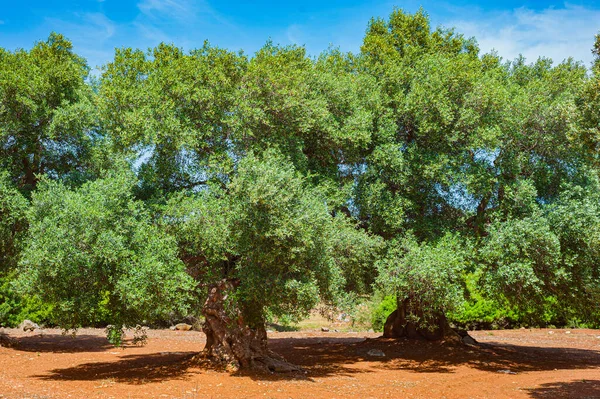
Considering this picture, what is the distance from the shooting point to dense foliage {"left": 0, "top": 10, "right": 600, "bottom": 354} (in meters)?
13.0

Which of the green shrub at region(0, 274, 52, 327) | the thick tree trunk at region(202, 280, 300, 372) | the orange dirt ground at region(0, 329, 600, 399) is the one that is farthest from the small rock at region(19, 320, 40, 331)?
the thick tree trunk at region(202, 280, 300, 372)

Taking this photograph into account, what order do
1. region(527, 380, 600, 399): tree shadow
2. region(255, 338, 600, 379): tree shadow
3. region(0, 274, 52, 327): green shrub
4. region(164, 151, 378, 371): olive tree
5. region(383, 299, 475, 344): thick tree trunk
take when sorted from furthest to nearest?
region(0, 274, 52, 327): green shrub, region(383, 299, 475, 344): thick tree trunk, region(255, 338, 600, 379): tree shadow, region(164, 151, 378, 371): olive tree, region(527, 380, 600, 399): tree shadow

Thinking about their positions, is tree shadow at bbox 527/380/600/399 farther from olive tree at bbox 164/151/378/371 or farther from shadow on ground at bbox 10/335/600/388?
olive tree at bbox 164/151/378/371

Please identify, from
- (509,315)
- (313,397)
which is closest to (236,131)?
(313,397)

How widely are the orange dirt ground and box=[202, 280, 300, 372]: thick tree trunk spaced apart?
0.60 m

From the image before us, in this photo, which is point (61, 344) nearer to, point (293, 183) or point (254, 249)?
point (254, 249)

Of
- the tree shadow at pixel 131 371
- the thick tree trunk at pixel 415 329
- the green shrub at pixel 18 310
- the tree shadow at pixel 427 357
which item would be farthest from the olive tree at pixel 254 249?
the green shrub at pixel 18 310

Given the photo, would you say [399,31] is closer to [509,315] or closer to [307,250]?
[307,250]

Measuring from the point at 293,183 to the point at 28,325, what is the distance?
21.0 metres

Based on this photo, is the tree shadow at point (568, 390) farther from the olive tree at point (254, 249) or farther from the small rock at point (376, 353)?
the small rock at point (376, 353)

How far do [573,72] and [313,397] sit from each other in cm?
1624

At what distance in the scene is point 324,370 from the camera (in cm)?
1599

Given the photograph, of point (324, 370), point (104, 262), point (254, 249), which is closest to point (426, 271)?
point (324, 370)

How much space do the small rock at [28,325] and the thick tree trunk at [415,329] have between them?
18.3m
